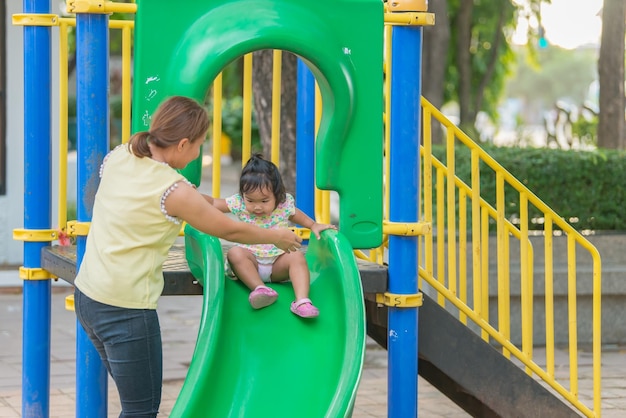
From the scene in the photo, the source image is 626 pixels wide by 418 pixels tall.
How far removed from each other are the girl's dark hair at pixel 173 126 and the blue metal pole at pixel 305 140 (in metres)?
1.60

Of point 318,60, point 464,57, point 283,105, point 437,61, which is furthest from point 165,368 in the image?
point 464,57

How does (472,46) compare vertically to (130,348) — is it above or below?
above

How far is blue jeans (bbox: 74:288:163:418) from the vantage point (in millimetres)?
3873

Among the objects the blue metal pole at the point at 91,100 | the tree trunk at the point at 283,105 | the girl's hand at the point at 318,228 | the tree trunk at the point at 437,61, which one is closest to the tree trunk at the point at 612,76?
the tree trunk at the point at 437,61

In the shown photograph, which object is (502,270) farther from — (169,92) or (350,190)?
(169,92)

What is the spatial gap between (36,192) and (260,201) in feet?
3.68

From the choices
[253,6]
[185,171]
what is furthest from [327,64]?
[185,171]

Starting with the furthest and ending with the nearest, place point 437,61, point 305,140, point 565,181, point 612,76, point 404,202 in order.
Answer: point 437,61
point 612,76
point 565,181
point 305,140
point 404,202

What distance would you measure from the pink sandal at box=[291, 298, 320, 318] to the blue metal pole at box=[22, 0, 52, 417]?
51.8 inches

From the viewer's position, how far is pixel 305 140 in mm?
5496

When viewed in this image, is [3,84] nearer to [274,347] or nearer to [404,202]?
[404,202]

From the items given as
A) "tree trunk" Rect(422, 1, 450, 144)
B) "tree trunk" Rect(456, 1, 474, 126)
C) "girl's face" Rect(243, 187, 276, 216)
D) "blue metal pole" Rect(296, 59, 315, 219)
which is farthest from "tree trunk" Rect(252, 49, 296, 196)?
"tree trunk" Rect(456, 1, 474, 126)

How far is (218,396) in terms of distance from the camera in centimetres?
422

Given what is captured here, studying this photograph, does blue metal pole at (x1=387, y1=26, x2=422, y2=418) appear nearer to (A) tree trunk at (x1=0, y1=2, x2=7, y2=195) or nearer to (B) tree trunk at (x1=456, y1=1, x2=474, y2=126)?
(A) tree trunk at (x1=0, y1=2, x2=7, y2=195)
